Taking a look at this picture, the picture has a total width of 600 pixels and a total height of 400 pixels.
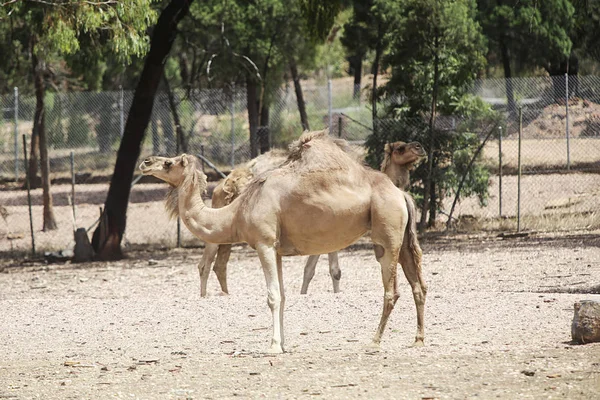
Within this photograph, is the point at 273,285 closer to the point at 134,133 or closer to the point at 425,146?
the point at 134,133

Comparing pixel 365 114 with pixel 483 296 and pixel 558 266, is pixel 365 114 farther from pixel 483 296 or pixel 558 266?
pixel 483 296

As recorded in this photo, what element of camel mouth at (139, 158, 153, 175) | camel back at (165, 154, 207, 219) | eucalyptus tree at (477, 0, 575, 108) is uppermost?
eucalyptus tree at (477, 0, 575, 108)

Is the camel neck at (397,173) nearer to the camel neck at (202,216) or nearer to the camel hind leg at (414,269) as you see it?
the camel hind leg at (414,269)

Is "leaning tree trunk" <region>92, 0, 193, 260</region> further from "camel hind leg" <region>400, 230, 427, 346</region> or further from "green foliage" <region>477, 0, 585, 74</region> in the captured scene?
"green foliage" <region>477, 0, 585, 74</region>

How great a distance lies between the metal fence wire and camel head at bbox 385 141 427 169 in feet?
25.0

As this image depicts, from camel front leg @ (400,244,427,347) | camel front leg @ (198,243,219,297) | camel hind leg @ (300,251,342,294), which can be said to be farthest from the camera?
camel front leg @ (198,243,219,297)

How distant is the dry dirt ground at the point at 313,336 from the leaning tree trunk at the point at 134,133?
7.42ft

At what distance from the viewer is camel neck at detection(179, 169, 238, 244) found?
9.16 m

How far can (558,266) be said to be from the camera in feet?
44.8

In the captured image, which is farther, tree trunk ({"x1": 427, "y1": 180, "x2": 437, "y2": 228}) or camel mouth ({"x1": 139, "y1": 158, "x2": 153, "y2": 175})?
tree trunk ({"x1": 427, "y1": 180, "x2": 437, "y2": 228})

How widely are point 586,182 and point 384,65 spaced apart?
5.03 meters

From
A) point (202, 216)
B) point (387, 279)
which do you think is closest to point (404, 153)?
point (387, 279)

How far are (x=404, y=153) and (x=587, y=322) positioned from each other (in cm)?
288

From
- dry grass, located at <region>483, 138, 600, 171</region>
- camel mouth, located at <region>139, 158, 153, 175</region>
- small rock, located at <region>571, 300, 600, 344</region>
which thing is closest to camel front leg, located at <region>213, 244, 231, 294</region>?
camel mouth, located at <region>139, 158, 153, 175</region>
